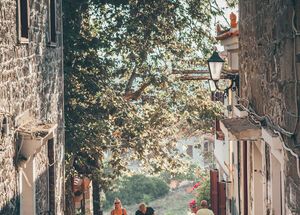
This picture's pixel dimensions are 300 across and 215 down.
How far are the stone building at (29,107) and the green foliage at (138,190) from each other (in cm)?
1743

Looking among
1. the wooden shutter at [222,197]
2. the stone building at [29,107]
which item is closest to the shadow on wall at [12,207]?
the stone building at [29,107]

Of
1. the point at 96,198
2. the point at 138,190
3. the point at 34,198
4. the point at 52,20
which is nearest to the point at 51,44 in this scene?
the point at 52,20

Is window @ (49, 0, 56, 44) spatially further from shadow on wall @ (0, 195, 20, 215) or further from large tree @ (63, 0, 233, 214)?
shadow on wall @ (0, 195, 20, 215)

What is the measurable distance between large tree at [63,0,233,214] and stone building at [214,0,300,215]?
446 centimetres

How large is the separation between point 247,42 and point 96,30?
6.66 meters

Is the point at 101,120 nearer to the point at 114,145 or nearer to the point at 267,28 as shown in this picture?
the point at 114,145

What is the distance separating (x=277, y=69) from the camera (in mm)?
6504

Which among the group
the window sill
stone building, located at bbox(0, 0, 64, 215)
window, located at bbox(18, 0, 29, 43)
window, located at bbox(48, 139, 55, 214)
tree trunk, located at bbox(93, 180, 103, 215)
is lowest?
tree trunk, located at bbox(93, 180, 103, 215)

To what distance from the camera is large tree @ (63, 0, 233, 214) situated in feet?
48.4

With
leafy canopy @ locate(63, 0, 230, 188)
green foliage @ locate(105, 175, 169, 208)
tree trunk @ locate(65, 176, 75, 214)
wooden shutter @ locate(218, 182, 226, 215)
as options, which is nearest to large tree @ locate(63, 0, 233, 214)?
leafy canopy @ locate(63, 0, 230, 188)

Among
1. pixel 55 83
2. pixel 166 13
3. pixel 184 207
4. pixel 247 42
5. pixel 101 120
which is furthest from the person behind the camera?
pixel 184 207

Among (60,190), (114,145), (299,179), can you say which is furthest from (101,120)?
(299,179)

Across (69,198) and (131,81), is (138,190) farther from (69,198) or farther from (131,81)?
(69,198)

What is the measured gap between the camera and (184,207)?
91.6 ft
